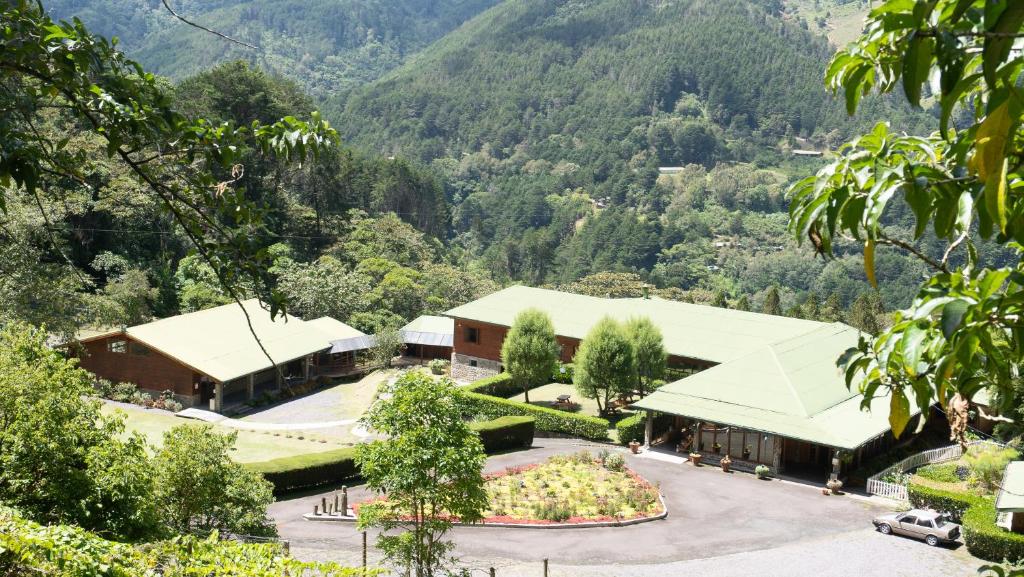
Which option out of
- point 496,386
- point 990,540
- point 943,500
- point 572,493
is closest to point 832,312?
point 496,386

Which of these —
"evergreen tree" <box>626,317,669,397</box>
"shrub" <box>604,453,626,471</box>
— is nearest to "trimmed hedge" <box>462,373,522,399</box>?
"evergreen tree" <box>626,317,669,397</box>

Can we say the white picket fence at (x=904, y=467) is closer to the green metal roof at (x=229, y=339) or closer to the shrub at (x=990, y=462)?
the shrub at (x=990, y=462)

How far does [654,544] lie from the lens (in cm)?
2547

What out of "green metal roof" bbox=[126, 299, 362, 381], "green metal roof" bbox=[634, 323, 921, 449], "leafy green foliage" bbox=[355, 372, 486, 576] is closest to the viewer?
"leafy green foliage" bbox=[355, 372, 486, 576]

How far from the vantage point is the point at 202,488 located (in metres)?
18.5

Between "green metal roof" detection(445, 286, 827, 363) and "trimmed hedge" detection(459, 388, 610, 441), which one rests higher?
"green metal roof" detection(445, 286, 827, 363)

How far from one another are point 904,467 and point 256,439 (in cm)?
2502

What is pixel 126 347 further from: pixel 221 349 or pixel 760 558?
pixel 760 558

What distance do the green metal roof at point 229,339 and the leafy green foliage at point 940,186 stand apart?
124 feet

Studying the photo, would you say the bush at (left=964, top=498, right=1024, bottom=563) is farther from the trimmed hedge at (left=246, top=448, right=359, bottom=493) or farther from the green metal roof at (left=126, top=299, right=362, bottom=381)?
the green metal roof at (left=126, top=299, right=362, bottom=381)

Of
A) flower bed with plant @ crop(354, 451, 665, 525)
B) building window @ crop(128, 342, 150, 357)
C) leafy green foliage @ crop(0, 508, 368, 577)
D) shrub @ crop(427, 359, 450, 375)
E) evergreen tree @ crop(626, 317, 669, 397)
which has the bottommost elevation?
flower bed with plant @ crop(354, 451, 665, 525)

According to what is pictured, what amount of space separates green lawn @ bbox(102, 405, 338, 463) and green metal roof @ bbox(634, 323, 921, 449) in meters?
13.2

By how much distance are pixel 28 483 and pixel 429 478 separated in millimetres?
6973

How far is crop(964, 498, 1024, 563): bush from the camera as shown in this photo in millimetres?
24172
